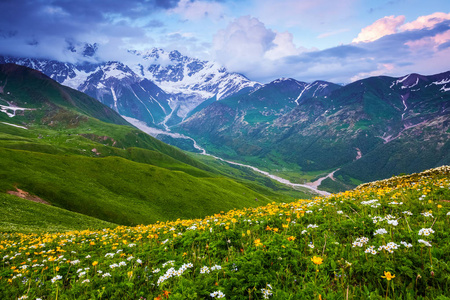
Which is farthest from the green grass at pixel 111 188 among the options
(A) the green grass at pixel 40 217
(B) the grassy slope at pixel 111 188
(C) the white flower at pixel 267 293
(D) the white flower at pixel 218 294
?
(C) the white flower at pixel 267 293

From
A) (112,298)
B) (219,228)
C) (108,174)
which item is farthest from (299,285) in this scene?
(108,174)

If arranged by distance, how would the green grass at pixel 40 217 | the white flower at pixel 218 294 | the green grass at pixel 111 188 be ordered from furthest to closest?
the green grass at pixel 111 188 → the green grass at pixel 40 217 → the white flower at pixel 218 294

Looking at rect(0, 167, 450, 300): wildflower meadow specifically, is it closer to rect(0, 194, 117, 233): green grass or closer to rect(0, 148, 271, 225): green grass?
rect(0, 194, 117, 233): green grass

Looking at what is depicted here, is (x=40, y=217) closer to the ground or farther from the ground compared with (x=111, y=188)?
farther from the ground

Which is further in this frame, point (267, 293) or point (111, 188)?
point (111, 188)

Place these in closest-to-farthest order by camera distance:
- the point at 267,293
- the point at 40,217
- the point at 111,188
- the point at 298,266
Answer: the point at 267,293 < the point at 298,266 < the point at 40,217 < the point at 111,188

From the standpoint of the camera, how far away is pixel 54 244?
13016mm

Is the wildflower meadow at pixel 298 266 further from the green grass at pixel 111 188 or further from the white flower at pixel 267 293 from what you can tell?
the green grass at pixel 111 188

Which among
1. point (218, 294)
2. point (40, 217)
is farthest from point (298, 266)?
point (40, 217)

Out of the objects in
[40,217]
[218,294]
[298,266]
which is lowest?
[40,217]

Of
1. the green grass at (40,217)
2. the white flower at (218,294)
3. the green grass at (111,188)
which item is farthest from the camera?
the green grass at (111,188)

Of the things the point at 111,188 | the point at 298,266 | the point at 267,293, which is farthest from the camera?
the point at 111,188

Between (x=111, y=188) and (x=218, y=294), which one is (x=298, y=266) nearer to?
(x=218, y=294)

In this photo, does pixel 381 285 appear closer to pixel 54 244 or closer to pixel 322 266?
pixel 322 266
